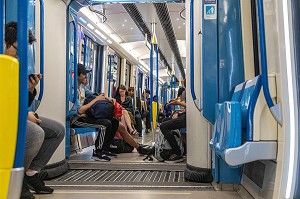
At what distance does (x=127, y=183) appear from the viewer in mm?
3512

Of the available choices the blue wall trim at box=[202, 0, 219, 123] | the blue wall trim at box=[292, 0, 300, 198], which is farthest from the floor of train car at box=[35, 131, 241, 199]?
the blue wall trim at box=[292, 0, 300, 198]

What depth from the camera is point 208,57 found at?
10.3 ft

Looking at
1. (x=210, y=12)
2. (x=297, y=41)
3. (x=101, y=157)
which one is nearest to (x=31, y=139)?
(x=297, y=41)

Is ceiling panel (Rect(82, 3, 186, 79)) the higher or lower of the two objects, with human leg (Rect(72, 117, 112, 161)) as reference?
higher

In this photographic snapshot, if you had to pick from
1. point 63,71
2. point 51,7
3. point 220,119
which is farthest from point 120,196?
point 51,7

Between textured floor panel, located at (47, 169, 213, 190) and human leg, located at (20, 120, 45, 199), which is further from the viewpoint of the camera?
textured floor panel, located at (47, 169, 213, 190)

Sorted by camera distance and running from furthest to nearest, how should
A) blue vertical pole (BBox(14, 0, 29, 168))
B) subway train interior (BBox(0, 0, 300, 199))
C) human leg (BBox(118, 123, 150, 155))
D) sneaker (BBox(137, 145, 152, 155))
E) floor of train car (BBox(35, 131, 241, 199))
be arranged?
human leg (BBox(118, 123, 150, 155)), sneaker (BBox(137, 145, 152, 155)), floor of train car (BBox(35, 131, 241, 199)), subway train interior (BBox(0, 0, 300, 199)), blue vertical pole (BBox(14, 0, 29, 168))

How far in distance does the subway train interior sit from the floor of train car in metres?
0.01

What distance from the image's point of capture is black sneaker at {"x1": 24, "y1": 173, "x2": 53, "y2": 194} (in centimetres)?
290

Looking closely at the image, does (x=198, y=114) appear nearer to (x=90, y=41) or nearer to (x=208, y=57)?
(x=208, y=57)

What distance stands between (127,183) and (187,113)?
3.31 feet

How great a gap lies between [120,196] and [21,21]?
6.88 feet

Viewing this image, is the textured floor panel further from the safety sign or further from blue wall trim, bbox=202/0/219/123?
the safety sign

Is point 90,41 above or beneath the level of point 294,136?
above
